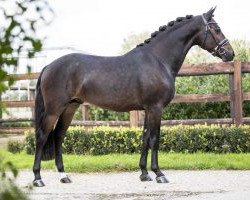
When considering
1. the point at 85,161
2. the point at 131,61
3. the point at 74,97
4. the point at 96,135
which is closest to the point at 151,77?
the point at 131,61

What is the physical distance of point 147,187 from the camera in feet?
19.6

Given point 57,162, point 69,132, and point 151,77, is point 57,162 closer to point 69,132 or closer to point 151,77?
point 151,77

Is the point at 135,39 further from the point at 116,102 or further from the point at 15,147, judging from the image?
the point at 116,102

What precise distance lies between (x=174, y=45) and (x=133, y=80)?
715 millimetres

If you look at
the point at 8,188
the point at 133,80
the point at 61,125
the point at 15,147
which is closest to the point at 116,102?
the point at 133,80

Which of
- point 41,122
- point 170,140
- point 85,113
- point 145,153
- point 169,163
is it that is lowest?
point 169,163

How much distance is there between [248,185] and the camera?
6.02 metres

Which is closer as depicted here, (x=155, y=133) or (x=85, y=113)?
(x=155, y=133)

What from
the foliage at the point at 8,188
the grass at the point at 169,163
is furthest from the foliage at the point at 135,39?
the foliage at the point at 8,188

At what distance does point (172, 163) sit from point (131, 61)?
6.90 feet

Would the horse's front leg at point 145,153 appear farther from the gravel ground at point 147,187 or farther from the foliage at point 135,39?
the foliage at point 135,39

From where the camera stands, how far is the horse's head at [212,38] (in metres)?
6.82

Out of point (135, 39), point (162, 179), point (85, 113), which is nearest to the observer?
point (162, 179)

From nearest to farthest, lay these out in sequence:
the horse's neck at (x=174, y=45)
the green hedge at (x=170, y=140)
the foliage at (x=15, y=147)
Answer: the horse's neck at (x=174, y=45) → the green hedge at (x=170, y=140) → the foliage at (x=15, y=147)
